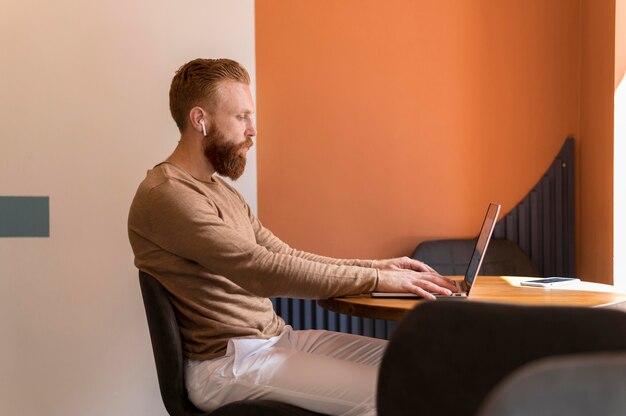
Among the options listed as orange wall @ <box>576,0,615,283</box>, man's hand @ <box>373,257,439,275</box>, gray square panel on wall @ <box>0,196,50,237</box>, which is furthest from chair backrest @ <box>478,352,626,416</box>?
gray square panel on wall @ <box>0,196,50,237</box>

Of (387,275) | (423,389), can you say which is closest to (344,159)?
(387,275)

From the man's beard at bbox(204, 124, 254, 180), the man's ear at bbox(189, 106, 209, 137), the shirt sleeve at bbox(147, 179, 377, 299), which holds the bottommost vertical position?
the shirt sleeve at bbox(147, 179, 377, 299)

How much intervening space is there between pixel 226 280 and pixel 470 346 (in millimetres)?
1251

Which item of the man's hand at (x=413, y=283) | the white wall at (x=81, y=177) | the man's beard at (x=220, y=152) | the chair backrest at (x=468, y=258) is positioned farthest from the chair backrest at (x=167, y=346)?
the chair backrest at (x=468, y=258)

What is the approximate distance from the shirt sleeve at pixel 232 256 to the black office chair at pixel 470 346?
0.93 m

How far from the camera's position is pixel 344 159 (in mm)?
3723

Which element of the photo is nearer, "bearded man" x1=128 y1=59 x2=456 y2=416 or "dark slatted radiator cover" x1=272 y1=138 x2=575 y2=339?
"bearded man" x1=128 y1=59 x2=456 y2=416

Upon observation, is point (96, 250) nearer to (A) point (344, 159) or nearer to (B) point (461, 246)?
(A) point (344, 159)

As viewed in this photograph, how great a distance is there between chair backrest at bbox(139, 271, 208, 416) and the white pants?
0.12 ft

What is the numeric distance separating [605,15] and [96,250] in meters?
2.56

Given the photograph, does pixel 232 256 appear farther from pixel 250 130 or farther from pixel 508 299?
pixel 508 299

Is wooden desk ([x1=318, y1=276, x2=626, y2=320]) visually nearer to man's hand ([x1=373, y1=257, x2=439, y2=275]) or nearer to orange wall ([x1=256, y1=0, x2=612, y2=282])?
man's hand ([x1=373, y1=257, x2=439, y2=275])

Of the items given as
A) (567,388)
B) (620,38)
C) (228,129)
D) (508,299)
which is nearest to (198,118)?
(228,129)

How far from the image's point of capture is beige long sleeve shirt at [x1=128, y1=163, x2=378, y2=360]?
6.89ft
